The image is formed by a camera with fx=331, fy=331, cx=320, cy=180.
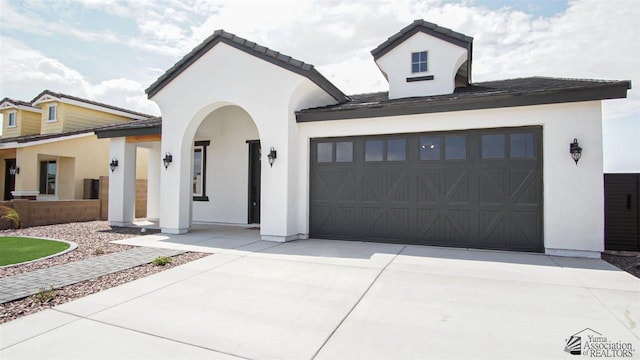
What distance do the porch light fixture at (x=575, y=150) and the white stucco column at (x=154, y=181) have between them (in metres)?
13.2

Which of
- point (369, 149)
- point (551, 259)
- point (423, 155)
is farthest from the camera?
point (369, 149)

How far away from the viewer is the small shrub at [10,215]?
10.5 metres

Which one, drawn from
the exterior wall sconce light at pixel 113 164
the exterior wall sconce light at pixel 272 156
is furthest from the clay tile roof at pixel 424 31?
the exterior wall sconce light at pixel 113 164

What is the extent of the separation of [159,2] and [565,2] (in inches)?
402

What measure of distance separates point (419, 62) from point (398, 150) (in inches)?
134

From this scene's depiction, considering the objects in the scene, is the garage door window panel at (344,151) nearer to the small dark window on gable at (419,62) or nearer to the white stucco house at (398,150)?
the white stucco house at (398,150)

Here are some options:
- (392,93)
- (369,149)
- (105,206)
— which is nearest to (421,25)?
(392,93)

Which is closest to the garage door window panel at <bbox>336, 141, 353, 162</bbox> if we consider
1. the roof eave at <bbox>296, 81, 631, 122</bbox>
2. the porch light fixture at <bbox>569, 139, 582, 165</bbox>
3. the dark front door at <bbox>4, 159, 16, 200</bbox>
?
the roof eave at <bbox>296, 81, 631, 122</bbox>

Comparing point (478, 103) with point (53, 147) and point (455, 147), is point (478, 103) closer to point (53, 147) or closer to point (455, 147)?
point (455, 147)

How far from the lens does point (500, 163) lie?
23.9 feet

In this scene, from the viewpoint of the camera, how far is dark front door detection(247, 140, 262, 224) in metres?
11.5

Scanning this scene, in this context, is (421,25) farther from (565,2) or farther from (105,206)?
(105,206)

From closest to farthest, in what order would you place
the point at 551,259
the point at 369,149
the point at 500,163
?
the point at 551,259
the point at 500,163
the point at 369,149

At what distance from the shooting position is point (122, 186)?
36.8 ft
